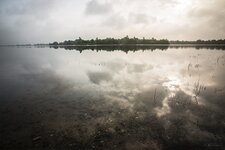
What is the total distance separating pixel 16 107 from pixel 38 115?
3029 mm

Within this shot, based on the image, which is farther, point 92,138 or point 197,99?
point 197,99

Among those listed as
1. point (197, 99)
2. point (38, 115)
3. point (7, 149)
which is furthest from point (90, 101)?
point (197, 99)

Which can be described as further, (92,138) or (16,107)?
(16,107)

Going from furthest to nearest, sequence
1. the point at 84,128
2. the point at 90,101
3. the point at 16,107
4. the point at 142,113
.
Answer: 1. the point at 90,101
2. the point at 16,107
3. the point at 142,113
4. the point at 84,128

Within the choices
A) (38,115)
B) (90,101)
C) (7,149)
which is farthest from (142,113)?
(7,149)

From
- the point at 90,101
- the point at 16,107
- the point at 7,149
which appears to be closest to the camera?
the point at 7,149

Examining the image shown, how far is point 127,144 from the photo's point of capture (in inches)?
359

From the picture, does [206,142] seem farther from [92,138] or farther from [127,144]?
[92,138]

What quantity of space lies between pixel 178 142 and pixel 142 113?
411cm

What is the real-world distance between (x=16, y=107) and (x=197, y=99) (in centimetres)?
1803

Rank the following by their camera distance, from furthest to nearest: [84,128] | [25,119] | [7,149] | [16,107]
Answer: [16,107] < [25,119] < [84,128] < [7,149]

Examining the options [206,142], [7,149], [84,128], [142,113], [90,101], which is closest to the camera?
[7,149]

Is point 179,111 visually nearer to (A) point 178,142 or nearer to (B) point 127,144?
(A) point 178,142

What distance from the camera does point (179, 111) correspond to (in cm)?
1377
